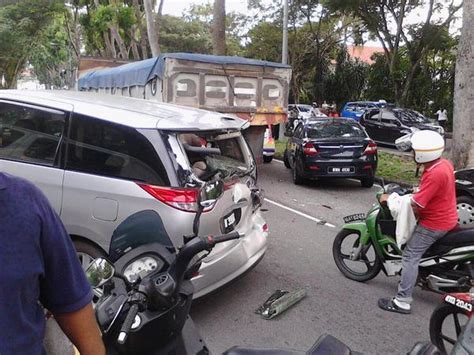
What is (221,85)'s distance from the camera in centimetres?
970

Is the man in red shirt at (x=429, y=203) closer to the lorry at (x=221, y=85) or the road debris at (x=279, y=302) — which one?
the road debris at (x=279, y=302)

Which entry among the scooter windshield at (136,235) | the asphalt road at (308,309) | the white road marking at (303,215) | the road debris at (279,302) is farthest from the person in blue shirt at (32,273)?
the white road marking at (303,215)

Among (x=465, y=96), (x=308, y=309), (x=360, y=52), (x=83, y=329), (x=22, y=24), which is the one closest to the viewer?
(x=83, y=329)

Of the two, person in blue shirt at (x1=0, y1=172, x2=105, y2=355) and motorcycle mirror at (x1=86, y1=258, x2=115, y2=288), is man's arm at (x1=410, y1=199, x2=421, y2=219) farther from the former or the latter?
person in blue shirt at (x1=0, y1=172, x2=105, y2=355)

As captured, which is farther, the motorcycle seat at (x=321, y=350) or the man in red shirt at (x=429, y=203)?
the man in red shirt at (x=429, y=203)

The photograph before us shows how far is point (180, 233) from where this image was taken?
11.4ft

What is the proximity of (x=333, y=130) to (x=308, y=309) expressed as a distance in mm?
6493

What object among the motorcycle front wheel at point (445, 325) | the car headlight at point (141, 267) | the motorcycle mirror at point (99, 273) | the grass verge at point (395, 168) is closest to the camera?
the motorcycle mirror at point (99, 273)

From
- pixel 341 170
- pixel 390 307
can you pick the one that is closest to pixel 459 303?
pixel 390 307

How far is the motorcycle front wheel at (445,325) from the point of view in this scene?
322 centimetres

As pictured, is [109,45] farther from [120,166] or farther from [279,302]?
[279,302]

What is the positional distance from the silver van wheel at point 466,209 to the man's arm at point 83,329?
19.6 ft

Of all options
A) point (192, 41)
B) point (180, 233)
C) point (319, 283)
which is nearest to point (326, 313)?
point (319, 283)

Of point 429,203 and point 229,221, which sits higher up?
point 429,203
